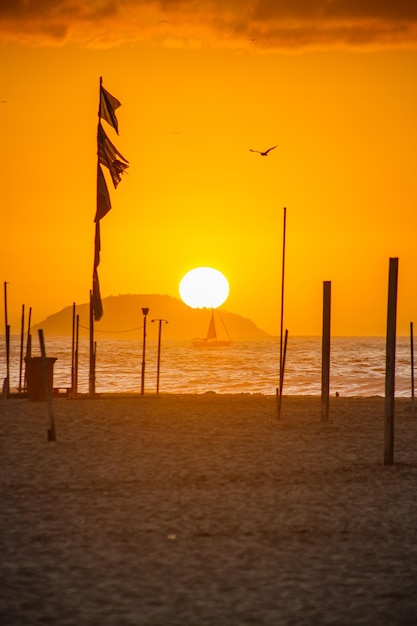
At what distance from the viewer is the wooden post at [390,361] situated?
1658 cm

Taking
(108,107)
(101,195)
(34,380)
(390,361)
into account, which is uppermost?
(108,107)

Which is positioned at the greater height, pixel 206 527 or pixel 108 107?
pixel 108 107

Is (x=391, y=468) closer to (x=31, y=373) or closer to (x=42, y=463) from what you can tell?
(x=42, y=463)

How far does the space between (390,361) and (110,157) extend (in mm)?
15986

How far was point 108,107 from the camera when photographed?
30.3 metres

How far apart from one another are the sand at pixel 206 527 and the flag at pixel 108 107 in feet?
38.9

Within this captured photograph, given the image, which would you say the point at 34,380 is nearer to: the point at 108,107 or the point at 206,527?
the point at 108,107

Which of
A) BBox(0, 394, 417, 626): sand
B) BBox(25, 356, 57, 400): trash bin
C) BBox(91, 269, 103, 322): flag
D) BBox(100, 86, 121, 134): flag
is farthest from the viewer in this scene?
BBox(100, 86, 121, 134): flag

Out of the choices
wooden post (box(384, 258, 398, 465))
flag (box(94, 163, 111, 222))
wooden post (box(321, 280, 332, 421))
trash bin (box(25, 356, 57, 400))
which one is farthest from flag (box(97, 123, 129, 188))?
wooden post (box(384, 258, 398, 465))

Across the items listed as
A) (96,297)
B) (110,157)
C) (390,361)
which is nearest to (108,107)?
(110,157)

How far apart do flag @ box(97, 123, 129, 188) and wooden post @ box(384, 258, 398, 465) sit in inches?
606

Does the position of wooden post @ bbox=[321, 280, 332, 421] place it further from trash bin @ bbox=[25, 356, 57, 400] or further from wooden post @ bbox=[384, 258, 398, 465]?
trash bin @ bbox=[25, 356, 57, 400]

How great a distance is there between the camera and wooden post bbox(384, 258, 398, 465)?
54.4 ft

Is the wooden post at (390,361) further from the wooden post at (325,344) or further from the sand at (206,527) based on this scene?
the wooden post at (325,344)
